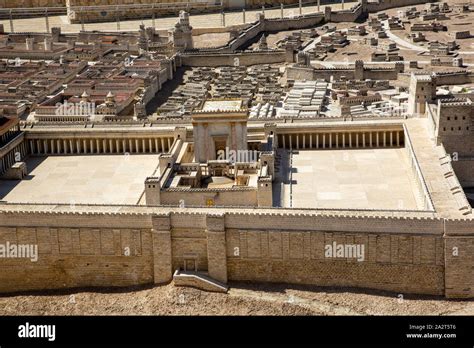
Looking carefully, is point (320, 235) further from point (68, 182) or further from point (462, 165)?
point (68, 182)

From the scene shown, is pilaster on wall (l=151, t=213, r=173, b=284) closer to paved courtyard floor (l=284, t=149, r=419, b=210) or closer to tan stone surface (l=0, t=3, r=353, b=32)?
paved courtyard floor (l=284, t=149, r=419, b=210)

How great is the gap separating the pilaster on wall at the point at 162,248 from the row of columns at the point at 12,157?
17961 millimetres

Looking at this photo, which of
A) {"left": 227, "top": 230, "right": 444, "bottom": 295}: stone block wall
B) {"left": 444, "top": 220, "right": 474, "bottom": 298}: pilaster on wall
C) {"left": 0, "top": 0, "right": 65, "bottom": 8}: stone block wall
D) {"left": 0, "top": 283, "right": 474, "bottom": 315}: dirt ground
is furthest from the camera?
{"left": 0, "top": 0, "right": 65, "bottom": 8}: stone block wall

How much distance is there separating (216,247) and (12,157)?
22431mm

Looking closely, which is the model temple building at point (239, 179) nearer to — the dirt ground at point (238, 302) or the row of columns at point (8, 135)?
the row of columns at point (8, 135)

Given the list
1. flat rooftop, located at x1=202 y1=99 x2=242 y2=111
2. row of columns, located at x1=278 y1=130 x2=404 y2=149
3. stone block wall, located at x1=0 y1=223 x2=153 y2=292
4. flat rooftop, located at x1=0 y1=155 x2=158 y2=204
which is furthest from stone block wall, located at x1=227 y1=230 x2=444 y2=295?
row of columns, located at x1=278 y1=130 x2=404 y2=149

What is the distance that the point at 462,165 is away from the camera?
59.5m

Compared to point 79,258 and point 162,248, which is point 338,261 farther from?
point 79,258

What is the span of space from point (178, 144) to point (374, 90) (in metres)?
33.7

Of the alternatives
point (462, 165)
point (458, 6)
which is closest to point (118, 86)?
point (462, 165)

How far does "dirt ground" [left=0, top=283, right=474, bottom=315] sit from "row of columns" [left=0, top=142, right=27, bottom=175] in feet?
49.7

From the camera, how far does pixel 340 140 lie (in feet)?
214

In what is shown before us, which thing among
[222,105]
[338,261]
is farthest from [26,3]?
[338,261]

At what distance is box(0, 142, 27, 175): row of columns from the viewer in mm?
62031
